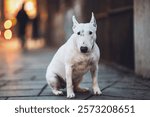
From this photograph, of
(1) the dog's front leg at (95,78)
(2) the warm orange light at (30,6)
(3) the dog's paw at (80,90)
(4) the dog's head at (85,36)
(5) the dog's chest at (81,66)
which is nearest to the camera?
(4) the dog's head at (85,36)

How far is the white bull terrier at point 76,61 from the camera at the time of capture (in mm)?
3533

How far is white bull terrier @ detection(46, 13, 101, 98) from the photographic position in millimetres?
3533

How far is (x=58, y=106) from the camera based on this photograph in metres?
3.38

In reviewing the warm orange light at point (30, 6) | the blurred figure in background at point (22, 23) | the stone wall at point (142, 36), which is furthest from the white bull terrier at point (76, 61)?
the blurred figure in background at point (22, 23)

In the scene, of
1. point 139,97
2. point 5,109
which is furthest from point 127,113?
point 5,109

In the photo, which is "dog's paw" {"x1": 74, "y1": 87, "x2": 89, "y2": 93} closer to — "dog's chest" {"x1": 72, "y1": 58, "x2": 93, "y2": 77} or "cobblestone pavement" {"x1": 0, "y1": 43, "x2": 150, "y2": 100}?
"cobblestone pavement" {"x1": 0, "y1": 43, "x2": 150, "y2": 100}

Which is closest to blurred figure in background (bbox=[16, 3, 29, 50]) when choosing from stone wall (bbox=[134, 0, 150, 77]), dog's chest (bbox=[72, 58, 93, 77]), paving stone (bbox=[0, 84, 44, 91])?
stone wall (bbox=[134, 0, 150, 77])

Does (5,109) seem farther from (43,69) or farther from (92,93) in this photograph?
(43,69)

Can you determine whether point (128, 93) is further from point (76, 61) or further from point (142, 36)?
point (142, 36)

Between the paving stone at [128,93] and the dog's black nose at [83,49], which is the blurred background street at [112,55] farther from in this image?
the dog's black nose at [83,49]

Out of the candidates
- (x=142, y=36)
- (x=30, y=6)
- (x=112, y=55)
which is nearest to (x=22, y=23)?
(x=30, y=6)

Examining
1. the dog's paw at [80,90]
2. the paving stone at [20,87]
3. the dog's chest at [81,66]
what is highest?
the dog's chest at [81,66]

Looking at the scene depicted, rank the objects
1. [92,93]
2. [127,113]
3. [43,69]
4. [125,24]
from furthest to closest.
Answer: [43,69] → [125,24] → [92,93] → [127,113]

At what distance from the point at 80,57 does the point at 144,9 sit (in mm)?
1554
